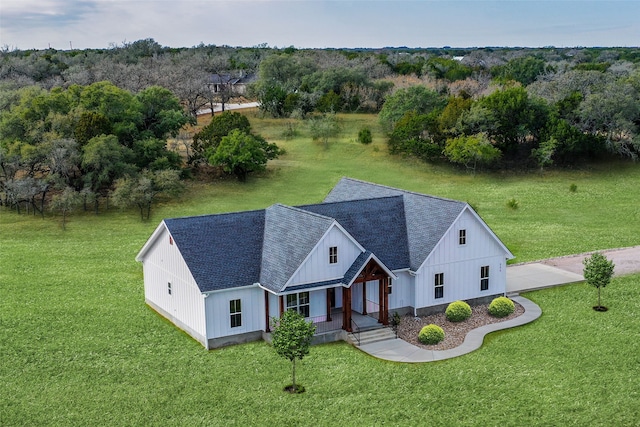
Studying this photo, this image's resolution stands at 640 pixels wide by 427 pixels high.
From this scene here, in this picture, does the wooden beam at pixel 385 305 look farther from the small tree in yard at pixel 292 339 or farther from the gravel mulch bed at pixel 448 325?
the small tree in yard at pixel 292 339

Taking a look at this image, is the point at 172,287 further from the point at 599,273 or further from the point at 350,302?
the point at 599,273

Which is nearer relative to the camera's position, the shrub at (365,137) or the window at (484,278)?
the window at (484,278)

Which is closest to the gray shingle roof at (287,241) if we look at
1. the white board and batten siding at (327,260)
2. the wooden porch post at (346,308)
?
the white board and batten siding at (327,260)

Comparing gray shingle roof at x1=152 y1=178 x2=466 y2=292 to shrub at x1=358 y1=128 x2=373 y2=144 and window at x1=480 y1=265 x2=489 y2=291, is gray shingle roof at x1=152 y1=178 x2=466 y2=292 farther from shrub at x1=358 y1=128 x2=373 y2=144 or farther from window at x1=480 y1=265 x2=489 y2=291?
shrub at x1=358 y1=128 x2=373 y2=144

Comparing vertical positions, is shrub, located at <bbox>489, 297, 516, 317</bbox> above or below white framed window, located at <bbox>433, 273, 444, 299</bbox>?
below

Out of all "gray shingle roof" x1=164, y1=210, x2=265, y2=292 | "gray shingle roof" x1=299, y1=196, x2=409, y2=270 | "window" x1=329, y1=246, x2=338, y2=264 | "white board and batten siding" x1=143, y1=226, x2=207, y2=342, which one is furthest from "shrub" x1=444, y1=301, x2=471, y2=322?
"white board and batten siding" x1=143, y1=226, x2=207, y2=342
